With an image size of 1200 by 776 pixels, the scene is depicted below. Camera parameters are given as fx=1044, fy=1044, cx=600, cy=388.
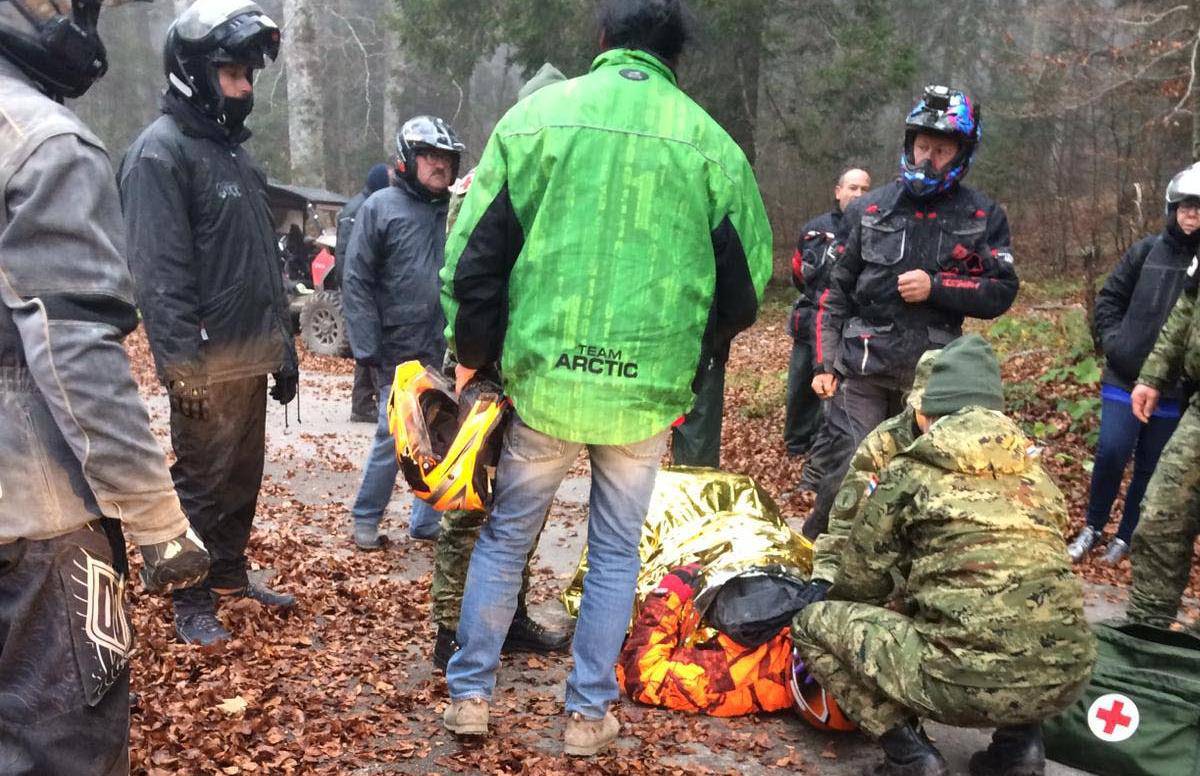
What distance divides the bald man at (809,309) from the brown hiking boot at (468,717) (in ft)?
15.3

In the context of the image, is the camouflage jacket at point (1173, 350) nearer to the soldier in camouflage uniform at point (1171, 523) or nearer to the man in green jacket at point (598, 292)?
the soldier in camouflage uniform at point (1171, 523)

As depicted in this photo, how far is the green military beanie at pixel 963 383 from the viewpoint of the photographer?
3.68 metres

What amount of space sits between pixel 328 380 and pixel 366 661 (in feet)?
32.1

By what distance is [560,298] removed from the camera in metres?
3.48

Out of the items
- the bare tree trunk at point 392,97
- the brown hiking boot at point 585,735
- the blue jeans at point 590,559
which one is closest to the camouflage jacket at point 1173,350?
the blue jeans at point 590,559

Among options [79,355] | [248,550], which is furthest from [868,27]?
[79,355]

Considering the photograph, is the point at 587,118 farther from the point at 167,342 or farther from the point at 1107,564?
the point at 1107,564

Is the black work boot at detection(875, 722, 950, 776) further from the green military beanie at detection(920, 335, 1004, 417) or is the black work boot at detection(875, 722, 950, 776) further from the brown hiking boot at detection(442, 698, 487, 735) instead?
the brown hiking boot at detection(442, 698, 487, 735)

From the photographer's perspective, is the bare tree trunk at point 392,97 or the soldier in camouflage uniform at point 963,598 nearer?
the soldier in camouflage uniform at point 963,598

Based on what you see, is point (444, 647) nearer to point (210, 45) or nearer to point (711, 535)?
point (711, 535)

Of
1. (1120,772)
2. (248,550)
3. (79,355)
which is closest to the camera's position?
(79,355)

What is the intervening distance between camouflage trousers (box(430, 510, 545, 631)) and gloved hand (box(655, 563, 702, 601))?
58cm

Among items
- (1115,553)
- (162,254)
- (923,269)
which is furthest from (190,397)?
(1115,553)

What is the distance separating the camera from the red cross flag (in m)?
3.77
